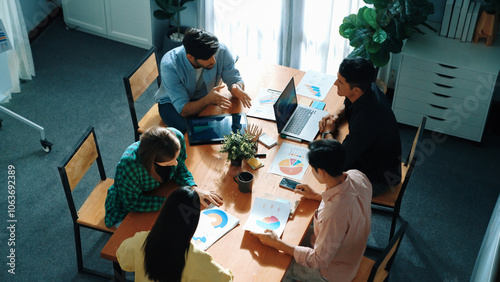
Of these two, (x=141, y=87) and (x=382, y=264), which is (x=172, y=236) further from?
(x=141, y=87)

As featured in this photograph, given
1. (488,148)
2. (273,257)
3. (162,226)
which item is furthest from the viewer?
(488,148)

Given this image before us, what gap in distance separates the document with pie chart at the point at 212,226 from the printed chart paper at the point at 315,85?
1234 millimetres

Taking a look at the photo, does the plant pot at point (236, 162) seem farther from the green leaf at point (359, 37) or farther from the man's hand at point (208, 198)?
the green leaf at point (359, 37)

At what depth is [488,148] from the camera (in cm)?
438

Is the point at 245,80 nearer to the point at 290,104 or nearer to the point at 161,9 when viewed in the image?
the point at 290,104

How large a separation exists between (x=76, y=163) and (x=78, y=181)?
0.10 meters

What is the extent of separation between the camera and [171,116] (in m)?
3.53

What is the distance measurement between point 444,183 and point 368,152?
4.01ft

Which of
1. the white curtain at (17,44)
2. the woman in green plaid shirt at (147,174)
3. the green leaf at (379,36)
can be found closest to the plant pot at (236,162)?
the woman in green plaid shirt at (147,174)

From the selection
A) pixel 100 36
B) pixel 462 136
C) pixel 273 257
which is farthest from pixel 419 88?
pixel 100 36

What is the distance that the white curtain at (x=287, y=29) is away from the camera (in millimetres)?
4688

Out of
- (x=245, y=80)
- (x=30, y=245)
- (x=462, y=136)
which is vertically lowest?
(x=30, y=245)

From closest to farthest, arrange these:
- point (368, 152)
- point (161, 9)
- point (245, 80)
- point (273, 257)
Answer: point (273, 257) → point (368, 152) → point (245, 80) → point (161, 9)

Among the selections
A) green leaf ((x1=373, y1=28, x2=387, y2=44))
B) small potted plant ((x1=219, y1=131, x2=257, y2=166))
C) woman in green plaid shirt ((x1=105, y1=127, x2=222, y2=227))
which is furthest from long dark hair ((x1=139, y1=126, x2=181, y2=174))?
green leaf ((x1=373, y1=28, x2=387, y2=44))
